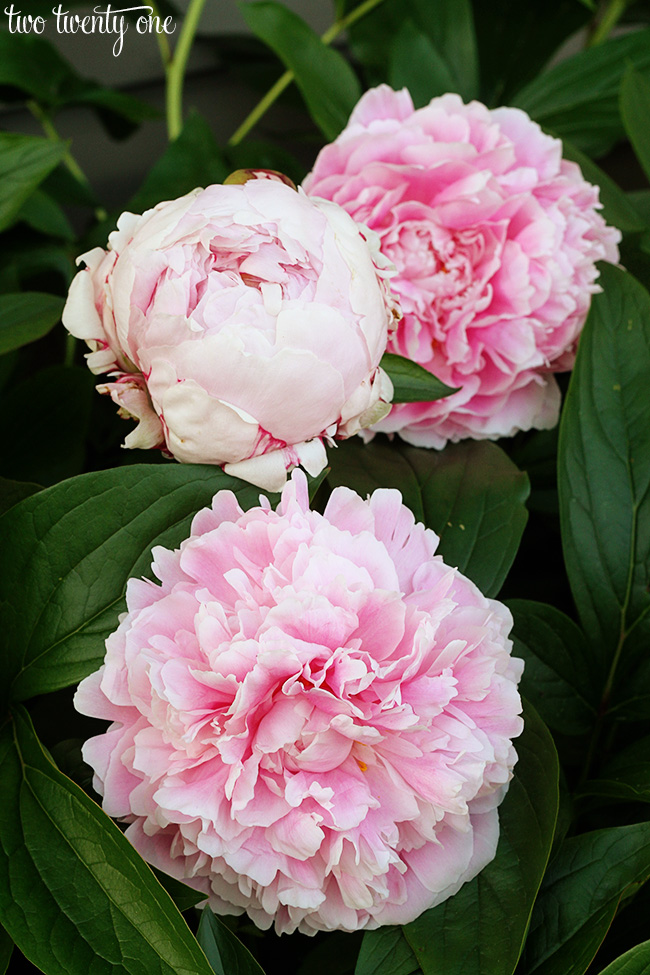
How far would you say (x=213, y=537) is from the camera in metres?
0.29

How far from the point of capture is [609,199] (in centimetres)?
56

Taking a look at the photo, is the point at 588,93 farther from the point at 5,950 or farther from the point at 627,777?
the point at 5,950

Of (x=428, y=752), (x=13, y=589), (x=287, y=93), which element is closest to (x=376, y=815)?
(x=428, y=752)

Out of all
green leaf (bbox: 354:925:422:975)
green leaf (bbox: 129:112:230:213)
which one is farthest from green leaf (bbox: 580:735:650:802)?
green leaf (bbox: 129:112:230:213)

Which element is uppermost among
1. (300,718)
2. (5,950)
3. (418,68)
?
(418,68)

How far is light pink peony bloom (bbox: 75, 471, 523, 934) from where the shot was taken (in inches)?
10.9

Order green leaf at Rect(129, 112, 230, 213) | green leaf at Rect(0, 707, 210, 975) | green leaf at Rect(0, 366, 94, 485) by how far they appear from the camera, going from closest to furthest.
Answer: green leaf at Rect(0, 707, 210, 975)
green leaf at Rect(0, 366, 94, 485)
green leaf at Rect(129, 112, 230, 213)

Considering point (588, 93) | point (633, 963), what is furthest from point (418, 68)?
point (633, 963)

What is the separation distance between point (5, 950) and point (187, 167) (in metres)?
0.52

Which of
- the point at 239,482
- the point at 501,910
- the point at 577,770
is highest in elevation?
the point at 239,482

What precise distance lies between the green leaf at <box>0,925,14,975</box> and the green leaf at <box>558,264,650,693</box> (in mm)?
288

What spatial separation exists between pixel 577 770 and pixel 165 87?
2.43 feet

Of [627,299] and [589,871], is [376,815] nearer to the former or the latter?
[589,871]

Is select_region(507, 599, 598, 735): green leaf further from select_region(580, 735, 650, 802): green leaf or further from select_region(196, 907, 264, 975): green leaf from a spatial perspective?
select_region(196, 907, 264, 975): green leaf
